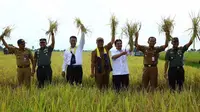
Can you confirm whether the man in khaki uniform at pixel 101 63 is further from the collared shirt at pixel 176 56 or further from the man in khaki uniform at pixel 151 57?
the collared shirt at pixel 176 56

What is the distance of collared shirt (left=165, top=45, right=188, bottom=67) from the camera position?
778cm

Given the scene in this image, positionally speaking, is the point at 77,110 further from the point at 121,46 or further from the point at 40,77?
the point at 40,77

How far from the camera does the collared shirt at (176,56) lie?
306 inches

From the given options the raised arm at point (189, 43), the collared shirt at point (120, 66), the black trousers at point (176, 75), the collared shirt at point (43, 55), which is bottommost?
the black trousers at point (176, 75)

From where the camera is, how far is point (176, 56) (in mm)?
7816

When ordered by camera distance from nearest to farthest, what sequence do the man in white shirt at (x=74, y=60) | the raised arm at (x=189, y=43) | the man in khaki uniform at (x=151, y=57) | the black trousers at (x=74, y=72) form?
1. the raised arm at (x=189, y=43)
2. the man in khaki uniform at (x=151, y=57)
3. the man in white shirt at (x=74, y=60)
4. the black trousers at (x=74, y=72)

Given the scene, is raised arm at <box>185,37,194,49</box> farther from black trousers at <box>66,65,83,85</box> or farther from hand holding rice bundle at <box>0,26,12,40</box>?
hand holding rice bundle at <box>0,26,12,40</box>

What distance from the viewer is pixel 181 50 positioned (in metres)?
7.75

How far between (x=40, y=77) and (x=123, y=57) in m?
2.37

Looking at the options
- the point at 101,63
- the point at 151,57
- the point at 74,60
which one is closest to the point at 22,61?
the point at 74,60

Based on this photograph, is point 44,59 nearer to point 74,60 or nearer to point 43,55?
point 43,55

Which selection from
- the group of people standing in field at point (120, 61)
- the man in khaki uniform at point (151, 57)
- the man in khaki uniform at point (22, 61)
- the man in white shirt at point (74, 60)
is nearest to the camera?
the group of people standing in field at point (120, 61)

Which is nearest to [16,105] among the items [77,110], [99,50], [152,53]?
[77,110]

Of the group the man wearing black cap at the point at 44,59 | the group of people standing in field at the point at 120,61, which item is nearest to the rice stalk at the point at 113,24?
the group of people standing in field at the point at 120,61
